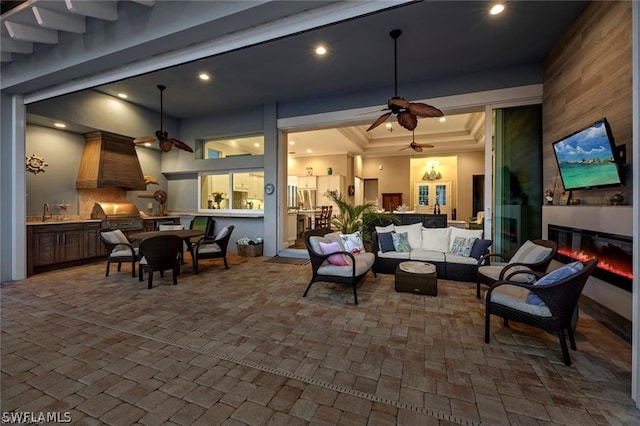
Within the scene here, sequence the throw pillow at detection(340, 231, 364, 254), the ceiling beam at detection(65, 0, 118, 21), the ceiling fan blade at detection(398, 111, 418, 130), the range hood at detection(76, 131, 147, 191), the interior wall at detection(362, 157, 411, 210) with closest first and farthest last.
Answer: the ceiling beam at detection(65, 0, 118, 21), the ceiling fan blade at detection(398, 111, 418, 130), the throw pillow at detection(340, 231, 364, 254), the range hood at detection(76, 131, 147, 191), the interior wall at detection(362, 157, 411, 210)

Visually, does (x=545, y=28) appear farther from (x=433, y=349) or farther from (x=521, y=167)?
(x=433, y=349)

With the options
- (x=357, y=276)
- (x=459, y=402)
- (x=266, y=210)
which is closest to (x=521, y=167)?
(x=357, y=276)

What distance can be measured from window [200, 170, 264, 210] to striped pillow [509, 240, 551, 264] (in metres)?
5.56

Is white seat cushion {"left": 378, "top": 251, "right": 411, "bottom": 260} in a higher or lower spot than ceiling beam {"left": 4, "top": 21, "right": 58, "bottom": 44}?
lower

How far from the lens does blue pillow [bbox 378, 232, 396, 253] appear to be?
4605 millimetres

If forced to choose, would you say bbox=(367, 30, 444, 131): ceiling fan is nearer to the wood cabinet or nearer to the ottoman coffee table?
the ottoman coffee table

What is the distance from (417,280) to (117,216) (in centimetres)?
637

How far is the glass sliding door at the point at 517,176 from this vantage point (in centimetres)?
444

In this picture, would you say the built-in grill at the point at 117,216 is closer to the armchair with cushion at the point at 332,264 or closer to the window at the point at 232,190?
the window at the point at 232,190

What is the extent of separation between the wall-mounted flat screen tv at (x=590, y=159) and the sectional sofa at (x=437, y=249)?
1.33 metres

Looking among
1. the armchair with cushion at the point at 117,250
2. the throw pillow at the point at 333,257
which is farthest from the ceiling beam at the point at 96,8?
the throw pillow at the point at 333,257

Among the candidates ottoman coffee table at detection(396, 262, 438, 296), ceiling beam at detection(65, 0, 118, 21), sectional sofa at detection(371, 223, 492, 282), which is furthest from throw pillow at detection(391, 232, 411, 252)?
ceiling beam at detection(65, 0, 118, 21)

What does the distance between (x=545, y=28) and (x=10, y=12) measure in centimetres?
667

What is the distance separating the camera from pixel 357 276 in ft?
11.3
